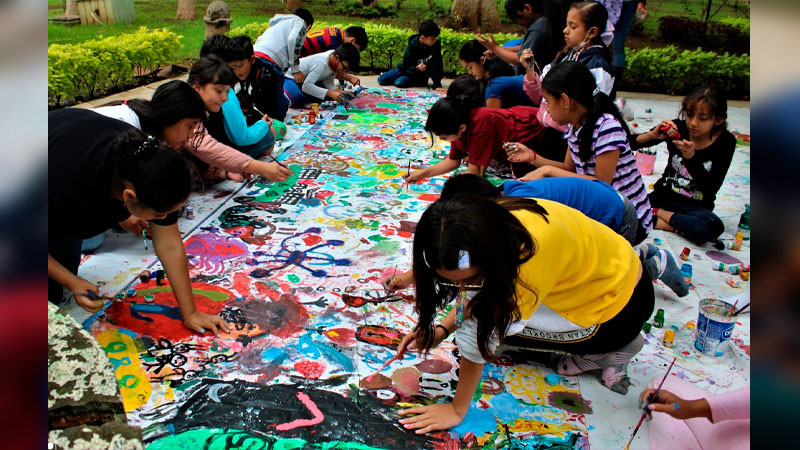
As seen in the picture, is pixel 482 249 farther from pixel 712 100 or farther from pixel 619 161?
pixel 712 100

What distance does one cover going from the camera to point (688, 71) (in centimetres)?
755

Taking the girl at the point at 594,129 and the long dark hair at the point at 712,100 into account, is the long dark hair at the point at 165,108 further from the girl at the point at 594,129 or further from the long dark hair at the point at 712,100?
the long dark hair at the point at 712,100

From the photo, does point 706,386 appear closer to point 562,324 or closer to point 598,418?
point 598,418

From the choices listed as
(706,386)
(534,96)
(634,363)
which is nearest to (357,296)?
(634,363)

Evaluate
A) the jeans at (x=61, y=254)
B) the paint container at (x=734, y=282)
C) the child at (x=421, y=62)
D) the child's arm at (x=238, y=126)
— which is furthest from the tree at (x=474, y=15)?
the jeans at (x=61, y=254)

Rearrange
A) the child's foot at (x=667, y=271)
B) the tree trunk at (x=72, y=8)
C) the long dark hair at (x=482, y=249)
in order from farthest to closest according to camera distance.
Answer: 1. the tree trunk at (x=72, y=8)
2. the child's foot at (x=667, y=271)
3. the long dark hair at (x=482, y=249)

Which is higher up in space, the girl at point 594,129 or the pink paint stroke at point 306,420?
the girl at point 594,129

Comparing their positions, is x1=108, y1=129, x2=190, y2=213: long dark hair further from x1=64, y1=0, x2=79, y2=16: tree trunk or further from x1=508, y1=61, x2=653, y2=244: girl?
x1=64, y1=0, x2=79, y2=16: tree trunk

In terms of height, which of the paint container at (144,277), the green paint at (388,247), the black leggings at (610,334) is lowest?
the paint container at (144,277)

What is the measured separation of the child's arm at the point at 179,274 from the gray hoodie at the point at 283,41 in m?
3.51

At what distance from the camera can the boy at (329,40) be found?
20.7ft

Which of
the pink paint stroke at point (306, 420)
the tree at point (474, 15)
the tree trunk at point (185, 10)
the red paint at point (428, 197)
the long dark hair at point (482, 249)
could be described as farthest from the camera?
the tree trunk at point (185, 10)

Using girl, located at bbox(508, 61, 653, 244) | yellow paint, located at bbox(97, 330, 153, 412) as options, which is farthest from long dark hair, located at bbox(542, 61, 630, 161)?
yellow paint, located at bbox(97, 330, 153, 412)

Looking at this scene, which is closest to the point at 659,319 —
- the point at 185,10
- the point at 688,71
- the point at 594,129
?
the point at 594,129
